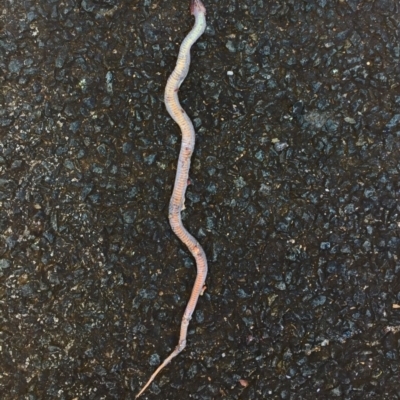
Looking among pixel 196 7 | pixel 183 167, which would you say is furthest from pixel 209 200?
pixel 196 7

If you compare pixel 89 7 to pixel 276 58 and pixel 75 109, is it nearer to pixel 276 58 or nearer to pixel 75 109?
pixel 75 109

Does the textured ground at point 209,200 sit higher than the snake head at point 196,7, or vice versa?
the snake head at point 196,7

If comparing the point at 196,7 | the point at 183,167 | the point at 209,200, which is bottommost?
the point at 209,200

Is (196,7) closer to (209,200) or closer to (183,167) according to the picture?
(183,167)

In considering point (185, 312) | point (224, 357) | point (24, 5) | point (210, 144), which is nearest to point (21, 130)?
point (24, 5)

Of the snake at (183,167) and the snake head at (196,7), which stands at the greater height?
the snake head at (196,7)
